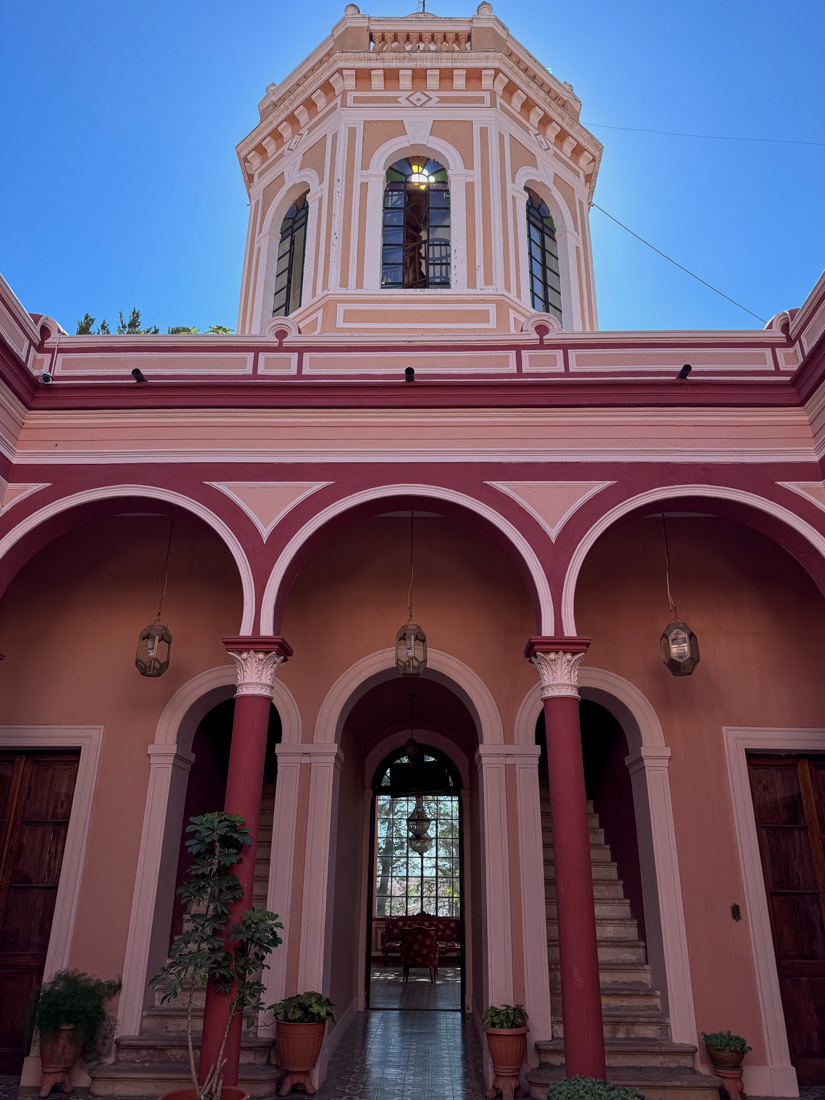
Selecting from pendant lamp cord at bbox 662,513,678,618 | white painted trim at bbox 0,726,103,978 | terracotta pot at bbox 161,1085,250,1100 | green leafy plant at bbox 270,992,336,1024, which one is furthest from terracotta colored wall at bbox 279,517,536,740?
terracotta pot at bbox 161,1085,250,1100

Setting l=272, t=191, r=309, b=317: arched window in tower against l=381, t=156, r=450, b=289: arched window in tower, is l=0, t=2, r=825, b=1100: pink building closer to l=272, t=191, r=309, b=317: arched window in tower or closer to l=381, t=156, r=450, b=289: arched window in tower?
l=381, t=156, r=450, b=289: arched window in tower

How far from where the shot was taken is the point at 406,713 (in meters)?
11.3

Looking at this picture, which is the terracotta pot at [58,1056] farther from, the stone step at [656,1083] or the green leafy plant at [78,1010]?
the stone step at [656,1083]

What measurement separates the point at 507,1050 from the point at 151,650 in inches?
178

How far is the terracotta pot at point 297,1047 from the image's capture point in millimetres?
6648

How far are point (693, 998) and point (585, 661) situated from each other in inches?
121

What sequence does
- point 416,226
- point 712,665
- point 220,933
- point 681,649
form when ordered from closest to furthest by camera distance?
point 220,933
point 681,649
point 712,665
point 416,226

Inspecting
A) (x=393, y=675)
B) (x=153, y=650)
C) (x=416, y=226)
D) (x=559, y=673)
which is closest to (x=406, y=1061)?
(x=393, y=675)

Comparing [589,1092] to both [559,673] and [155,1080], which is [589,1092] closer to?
[559,673]

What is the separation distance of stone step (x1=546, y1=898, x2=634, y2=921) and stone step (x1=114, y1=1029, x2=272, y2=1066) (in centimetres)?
306

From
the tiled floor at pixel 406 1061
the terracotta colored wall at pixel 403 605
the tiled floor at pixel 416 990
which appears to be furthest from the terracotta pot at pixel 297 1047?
the tiled floor at pixel 416 990

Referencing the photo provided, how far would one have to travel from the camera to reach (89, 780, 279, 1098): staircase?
6633mm

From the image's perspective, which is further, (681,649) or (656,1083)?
(681,649)

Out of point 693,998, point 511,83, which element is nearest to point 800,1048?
point 693,998
